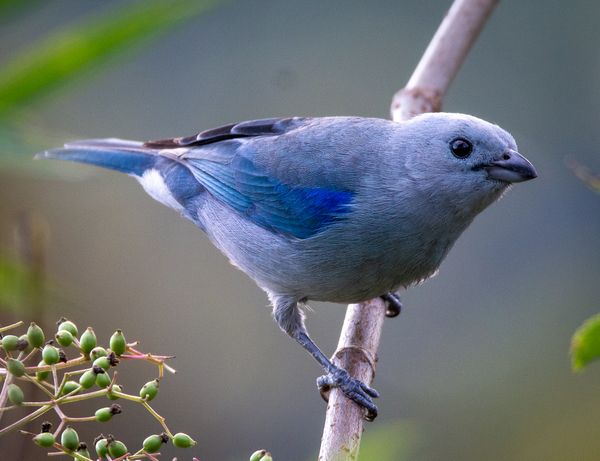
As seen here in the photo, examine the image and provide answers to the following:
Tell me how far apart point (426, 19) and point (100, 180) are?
13.2 feet

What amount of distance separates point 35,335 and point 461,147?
231 cm

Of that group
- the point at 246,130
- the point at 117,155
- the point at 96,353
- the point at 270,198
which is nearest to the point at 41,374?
the point at 96,353

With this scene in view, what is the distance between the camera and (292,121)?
4.83m

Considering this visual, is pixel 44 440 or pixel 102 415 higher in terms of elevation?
pixel 102 415

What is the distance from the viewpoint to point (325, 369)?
415 centimetres

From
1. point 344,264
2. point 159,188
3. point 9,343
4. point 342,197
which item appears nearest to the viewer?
point 9,343

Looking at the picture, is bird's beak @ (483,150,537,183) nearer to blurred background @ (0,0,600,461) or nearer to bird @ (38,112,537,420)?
bird @ (38,112,537,420)

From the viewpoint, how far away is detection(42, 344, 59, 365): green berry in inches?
86.1

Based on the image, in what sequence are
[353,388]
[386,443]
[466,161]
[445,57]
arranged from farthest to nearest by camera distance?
[445,57]
[353,388]
[466,161]
[386,443]

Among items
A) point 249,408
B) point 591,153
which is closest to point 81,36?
point 249,408

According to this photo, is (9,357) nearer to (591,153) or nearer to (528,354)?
(528,354)

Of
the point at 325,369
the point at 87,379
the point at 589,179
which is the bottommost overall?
the point at 87,379

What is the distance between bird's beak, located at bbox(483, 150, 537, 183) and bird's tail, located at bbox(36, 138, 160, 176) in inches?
94.0

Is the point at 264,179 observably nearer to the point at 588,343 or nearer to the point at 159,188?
A: the point at 159,188
